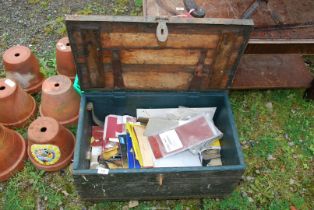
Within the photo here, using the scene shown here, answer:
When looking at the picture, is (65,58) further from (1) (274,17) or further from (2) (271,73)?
(2) (271,73)

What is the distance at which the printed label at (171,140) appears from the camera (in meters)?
2.76

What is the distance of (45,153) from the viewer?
9.20 ft

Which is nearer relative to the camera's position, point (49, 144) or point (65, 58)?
point (49, 144)

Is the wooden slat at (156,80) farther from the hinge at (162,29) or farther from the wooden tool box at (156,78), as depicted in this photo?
the hinge at (162,29)

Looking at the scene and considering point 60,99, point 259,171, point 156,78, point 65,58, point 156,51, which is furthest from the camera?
point 65,58

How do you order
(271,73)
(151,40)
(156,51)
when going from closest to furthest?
(151,40)
(156,51)
(271,73)

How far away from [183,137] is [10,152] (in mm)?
1554

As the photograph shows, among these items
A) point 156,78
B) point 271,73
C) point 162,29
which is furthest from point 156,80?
point 271,73

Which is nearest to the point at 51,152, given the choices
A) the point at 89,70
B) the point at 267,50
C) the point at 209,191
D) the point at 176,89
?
the point at 89,70

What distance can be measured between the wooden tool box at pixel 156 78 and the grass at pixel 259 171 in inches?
13.5

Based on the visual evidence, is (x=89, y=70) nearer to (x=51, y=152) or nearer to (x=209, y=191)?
(x=51, y=152)

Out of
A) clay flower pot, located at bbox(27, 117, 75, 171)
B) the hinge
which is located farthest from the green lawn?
the hinge

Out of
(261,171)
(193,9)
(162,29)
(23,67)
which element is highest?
(162,29)

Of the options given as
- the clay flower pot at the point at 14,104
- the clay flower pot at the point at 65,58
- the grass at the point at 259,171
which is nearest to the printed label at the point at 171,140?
the grass at the point at 259,171
